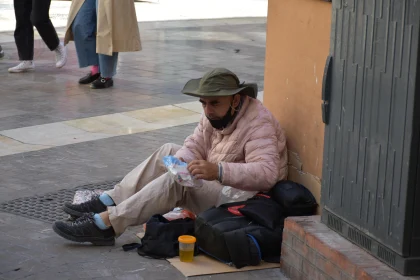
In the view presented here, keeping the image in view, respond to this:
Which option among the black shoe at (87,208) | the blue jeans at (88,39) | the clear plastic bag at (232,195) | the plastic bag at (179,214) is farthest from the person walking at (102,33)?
the clear plastic bag at (232,195)

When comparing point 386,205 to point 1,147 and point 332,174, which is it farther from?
point 1,147

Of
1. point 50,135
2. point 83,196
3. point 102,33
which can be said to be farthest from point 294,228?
point 102,33

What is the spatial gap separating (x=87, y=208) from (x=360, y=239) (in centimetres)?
188

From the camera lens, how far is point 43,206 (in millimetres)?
5559

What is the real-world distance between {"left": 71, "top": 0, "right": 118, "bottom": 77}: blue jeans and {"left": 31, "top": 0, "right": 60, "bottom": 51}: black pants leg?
29.8 inches

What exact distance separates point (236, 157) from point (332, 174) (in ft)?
2.54

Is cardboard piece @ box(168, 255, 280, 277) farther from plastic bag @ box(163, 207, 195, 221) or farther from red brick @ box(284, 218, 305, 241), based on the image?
plastic bag @ box(163, 207, 195, 221)

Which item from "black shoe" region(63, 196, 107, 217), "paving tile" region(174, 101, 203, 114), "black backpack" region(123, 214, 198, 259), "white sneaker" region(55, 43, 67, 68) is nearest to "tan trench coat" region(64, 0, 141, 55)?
"paving tile" region(174, 101, 203, 114)

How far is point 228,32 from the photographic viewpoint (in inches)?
565

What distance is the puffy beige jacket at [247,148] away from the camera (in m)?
4.64

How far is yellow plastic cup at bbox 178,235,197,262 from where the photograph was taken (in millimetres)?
4531

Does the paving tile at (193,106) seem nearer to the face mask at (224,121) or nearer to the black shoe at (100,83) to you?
the black shoe at (100,83)

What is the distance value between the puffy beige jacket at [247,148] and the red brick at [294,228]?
33 cm

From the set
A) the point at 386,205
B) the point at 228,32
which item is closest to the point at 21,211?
the point at 386,205
